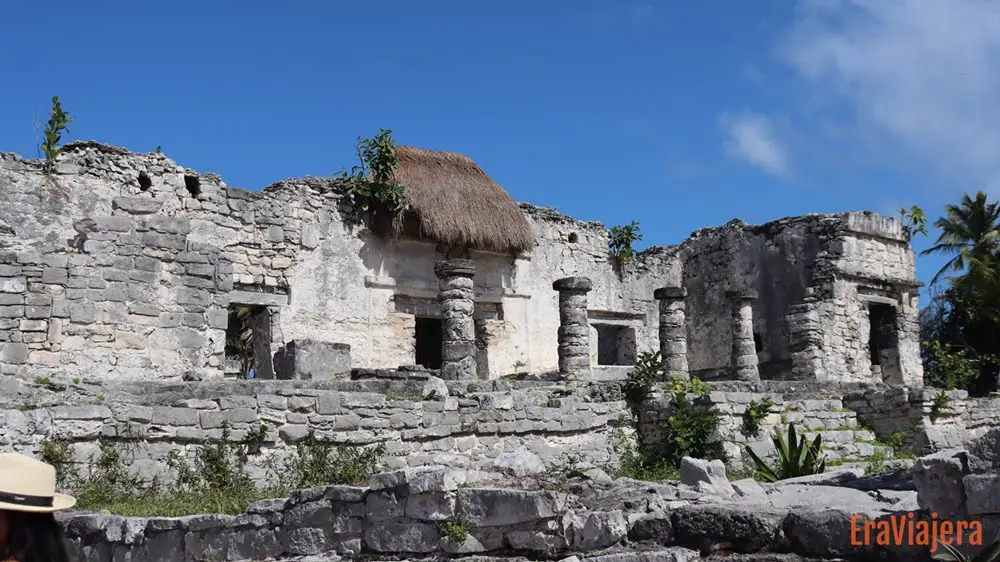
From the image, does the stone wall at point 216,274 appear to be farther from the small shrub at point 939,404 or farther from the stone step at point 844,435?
the small shrub at point 939,404

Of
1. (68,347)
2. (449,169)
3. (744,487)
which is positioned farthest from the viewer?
(449,169)

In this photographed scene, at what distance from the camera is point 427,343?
18578 millimetres

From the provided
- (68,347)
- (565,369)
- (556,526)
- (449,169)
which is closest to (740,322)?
(565,369)

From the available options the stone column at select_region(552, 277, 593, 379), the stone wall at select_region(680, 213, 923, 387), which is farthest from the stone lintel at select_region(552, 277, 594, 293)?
the stone wall at select_region(680, 213, 923, 387)

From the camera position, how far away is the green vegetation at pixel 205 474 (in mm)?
7227

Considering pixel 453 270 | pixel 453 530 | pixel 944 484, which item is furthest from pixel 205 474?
pixel 453 270

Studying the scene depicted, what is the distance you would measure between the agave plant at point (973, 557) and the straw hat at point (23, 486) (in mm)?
3529

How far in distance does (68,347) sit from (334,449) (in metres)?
3.60

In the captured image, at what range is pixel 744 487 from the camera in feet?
20.5

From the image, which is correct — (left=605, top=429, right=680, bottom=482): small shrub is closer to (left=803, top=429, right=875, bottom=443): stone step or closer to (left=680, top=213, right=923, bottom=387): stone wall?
(left=803, top=429, right=875, bottom=443): stone step

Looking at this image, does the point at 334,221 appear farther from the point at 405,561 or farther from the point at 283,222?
the point at 405,561

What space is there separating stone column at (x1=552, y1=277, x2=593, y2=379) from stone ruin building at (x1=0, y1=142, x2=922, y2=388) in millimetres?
32

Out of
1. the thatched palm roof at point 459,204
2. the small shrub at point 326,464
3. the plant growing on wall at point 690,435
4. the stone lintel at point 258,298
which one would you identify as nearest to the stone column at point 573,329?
the thatched palm roof at point 459,204

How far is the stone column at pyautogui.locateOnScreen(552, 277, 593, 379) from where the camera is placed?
47.5 feet
